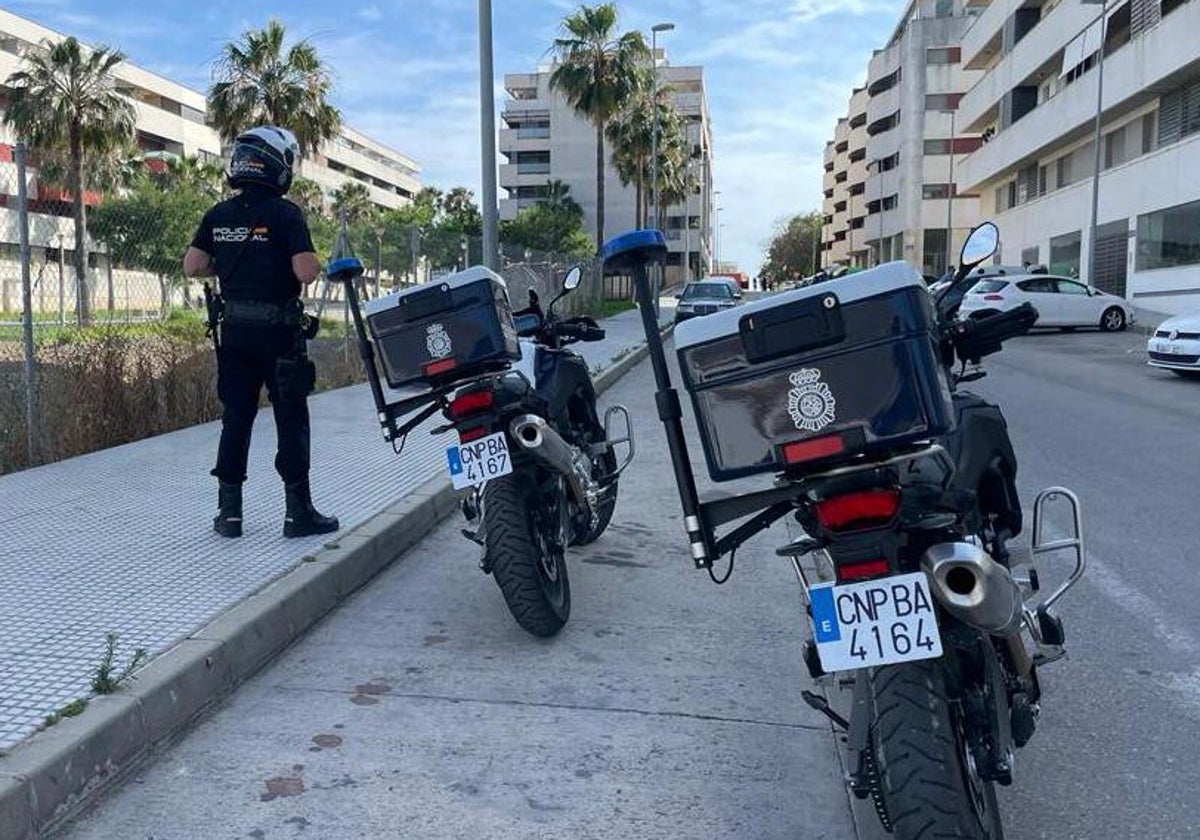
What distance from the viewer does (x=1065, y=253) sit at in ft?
134

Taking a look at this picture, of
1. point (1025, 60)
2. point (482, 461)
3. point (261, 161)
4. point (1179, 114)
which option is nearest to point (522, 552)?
point (482, 461)

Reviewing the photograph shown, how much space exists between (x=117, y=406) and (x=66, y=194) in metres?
36.3

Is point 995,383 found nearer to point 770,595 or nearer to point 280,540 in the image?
point 770,595

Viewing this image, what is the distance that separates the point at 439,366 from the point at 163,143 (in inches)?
2927

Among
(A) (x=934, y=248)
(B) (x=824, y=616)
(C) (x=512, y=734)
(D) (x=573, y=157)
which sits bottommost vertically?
(C) (x=512, y=734)

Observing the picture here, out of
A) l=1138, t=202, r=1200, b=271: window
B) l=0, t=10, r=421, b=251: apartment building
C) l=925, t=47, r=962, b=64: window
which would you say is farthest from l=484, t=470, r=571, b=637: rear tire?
l=925, t=47, r=962, b=64: window

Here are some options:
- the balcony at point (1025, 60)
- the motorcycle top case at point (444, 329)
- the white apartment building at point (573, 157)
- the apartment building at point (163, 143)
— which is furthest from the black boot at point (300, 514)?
the white apartment building at point (573, 157)

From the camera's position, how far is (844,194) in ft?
336

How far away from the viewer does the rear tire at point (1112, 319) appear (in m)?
25.7

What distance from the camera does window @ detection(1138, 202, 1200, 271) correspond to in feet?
95.1

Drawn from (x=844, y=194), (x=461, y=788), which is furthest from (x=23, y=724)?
(x=844, y=194)

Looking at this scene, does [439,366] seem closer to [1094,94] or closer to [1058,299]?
[1058,299]

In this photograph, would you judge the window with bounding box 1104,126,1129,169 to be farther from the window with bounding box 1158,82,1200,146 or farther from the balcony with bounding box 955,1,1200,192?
the window with bounding box 1158,82,1200,146

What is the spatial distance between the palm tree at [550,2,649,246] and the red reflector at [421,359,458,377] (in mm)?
39231
